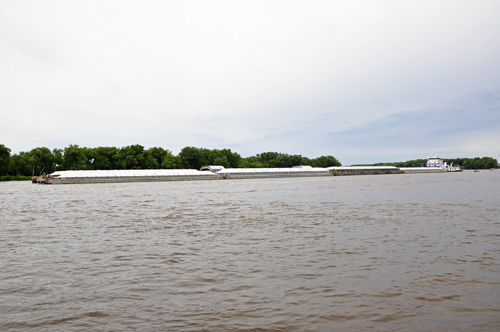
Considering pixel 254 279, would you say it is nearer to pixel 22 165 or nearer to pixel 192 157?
pixel 22 165

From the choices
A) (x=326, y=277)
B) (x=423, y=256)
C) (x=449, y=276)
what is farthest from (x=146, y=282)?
(x=423, y=256)

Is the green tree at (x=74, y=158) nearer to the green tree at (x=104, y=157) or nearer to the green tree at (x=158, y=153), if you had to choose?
the green tree at (x=104, y=157)

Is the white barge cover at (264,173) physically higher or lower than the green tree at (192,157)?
lower

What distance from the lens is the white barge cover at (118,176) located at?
4345 inches

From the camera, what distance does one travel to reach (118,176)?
12019cm

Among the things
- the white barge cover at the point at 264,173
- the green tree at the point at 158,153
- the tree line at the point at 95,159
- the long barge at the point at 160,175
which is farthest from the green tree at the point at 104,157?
the white barge cover at the point at 264,173

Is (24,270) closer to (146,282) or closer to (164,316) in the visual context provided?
(146,282)

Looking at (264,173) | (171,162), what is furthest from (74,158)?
(264,173)

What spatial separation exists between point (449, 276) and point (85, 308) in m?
10.7

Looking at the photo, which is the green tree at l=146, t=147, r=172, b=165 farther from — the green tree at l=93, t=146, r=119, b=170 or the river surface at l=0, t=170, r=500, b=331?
the river surface at l=0, t=170, r=500, b=331

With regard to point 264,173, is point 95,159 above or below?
above

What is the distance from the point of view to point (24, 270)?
11.8 m

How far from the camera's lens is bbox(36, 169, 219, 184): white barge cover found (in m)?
110

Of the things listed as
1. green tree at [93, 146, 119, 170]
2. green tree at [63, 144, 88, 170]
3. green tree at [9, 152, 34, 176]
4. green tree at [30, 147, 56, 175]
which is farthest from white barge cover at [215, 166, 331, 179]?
green tree at [9, 152, 34, 176]
